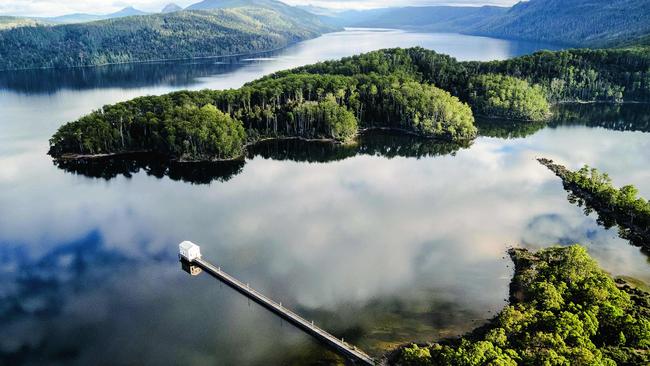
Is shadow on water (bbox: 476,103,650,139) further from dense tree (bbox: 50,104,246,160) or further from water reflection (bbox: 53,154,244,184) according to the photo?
water reflection (bbox: 53,154,244,184)

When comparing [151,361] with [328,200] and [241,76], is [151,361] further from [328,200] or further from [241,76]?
[241,76]

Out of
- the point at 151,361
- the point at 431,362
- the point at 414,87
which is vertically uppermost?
the point at 414,87

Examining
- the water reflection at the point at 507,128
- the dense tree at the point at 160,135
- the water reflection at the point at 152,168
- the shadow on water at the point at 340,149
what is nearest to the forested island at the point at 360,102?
the dense tree at the point at 160,135

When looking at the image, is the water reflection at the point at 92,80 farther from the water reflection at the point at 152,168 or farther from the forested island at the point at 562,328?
the forested island at the point at 562,328

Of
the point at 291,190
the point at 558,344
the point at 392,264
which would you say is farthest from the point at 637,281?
the point at 291,190

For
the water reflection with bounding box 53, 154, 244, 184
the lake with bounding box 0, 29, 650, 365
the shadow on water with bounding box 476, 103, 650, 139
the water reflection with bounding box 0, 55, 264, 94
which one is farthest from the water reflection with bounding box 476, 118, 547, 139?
the water reflection with bounding box 0, 55, 264, 94
